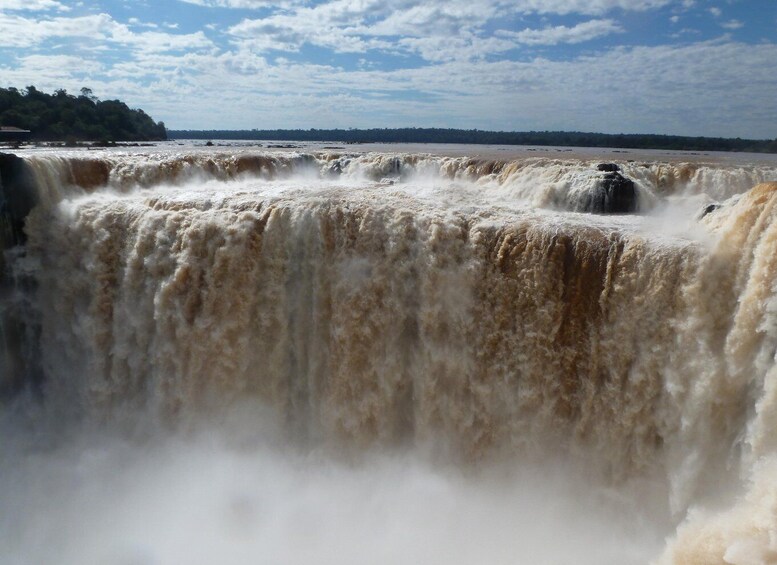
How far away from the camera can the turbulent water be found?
24.0 feet

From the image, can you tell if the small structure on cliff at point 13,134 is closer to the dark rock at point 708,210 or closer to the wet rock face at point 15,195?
the wet rock face at point 15,195

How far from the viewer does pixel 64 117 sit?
124ft

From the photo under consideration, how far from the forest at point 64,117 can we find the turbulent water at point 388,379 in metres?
26.8

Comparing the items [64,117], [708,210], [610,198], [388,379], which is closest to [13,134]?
[64,117]

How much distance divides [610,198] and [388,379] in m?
5.67

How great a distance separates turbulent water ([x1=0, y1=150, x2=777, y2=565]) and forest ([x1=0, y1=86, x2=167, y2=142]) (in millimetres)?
26761

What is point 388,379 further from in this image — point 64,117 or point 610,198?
point 64,117

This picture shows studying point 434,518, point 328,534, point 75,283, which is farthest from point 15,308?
point 434,518

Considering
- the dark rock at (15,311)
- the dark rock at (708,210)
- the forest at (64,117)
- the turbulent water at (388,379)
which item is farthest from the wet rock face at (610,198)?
the forest at (64,117)

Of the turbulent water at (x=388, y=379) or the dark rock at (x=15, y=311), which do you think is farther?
the dark rock at (x=15, y=311)

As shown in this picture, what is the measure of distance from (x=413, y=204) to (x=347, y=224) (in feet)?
4.51

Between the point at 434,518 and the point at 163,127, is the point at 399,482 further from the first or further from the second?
the point at 163,127

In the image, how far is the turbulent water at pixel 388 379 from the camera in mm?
7305

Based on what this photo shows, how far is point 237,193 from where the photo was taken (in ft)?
40.1
